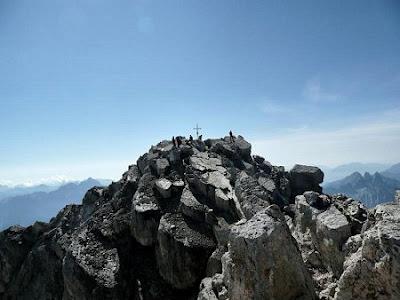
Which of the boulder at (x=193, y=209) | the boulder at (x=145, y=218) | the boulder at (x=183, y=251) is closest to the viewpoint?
the boulder at (x=183, y=251)

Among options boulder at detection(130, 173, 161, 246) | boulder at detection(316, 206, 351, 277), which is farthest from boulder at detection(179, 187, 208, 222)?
boulder at detection(316, 206, 351, 277)

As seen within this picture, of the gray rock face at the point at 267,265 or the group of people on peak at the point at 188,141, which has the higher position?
the group of people on peak at the point at 188,141

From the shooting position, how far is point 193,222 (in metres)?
46.3

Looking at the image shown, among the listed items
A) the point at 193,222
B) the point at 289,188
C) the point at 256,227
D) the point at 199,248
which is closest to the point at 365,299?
the point at 256,227

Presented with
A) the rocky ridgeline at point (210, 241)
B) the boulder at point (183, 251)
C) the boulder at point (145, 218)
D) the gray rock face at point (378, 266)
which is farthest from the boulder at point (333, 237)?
the boulder at point (145, 218)

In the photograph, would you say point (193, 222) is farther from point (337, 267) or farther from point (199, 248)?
point (337, 267)

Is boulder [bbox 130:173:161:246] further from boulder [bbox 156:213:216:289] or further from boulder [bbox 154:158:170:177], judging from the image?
boulder [bbox 154:158:170:177]

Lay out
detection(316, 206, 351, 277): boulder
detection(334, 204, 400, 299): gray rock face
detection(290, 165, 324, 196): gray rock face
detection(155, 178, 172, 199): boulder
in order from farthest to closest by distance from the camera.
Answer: detection(290, 165, 324, 196): gray rock face < detection(155, 178, 172, 199): boulder < detection(316, 206, 351, 277): boulder < detection(334, 204, 400, 299): gray rock face

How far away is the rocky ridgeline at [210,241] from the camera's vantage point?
77.6ft

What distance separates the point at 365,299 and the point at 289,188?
4218cm

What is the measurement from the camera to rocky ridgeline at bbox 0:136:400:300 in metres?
23.7

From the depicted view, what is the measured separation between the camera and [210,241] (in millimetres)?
43469

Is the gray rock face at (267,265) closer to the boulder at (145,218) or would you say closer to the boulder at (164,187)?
the boulder at (145,218)

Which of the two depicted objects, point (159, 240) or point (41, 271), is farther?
point (41, 271)
